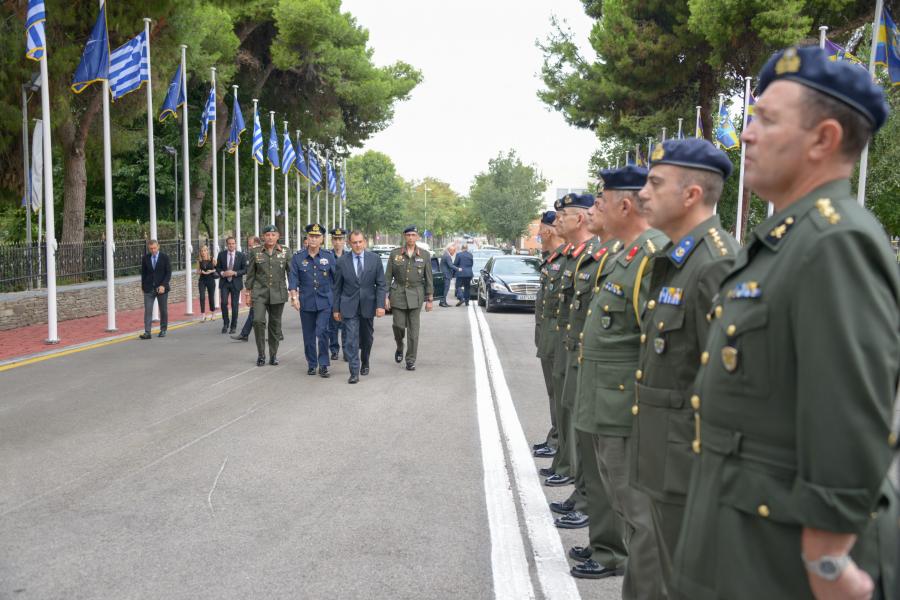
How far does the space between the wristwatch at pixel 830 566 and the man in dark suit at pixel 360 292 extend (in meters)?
9.89

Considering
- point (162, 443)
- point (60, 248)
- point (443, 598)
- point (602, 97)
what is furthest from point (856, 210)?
point (602, 97)

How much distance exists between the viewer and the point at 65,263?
20.7 metres

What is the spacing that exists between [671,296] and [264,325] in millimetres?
10608

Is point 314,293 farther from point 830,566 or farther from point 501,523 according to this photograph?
point 830,566

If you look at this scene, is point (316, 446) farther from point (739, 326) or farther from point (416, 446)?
point (739, 326)

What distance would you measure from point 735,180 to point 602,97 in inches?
505

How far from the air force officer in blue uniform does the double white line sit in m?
3.23

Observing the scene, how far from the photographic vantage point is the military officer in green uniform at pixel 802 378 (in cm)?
177

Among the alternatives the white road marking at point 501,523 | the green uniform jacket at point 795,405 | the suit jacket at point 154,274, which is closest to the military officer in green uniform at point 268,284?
the suit jacket at point 154,274

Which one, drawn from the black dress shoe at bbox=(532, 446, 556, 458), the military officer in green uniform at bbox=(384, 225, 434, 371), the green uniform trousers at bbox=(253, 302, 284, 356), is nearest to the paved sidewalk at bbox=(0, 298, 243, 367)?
the green uniform trousers at bbox=(253, 302, 284, 356)

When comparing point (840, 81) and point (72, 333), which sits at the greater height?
point (840, 81)

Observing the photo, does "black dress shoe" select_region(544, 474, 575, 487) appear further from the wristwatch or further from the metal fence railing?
the metal fence railing

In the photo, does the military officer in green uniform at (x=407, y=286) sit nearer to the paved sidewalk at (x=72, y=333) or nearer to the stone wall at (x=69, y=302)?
the paved sidewalk at (x=72, y=333)

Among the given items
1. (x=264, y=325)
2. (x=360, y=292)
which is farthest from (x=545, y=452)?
(x=264, y=325)
